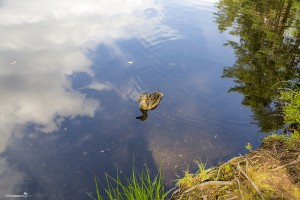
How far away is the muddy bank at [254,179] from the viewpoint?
3.48m

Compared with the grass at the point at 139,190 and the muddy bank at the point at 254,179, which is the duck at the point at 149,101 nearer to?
the grass at the point at 139,190

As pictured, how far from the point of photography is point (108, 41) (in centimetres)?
1359

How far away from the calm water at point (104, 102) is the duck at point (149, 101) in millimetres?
247

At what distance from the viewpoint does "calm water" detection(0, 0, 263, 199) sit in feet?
21.7

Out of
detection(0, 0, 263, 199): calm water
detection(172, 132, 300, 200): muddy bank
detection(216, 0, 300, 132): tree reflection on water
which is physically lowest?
detection(0, 0, 263, 199): calm water

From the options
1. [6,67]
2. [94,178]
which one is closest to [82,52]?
[6,67]

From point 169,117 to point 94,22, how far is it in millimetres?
9691

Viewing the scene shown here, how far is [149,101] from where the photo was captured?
336 inches

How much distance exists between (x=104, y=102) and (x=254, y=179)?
607 cm

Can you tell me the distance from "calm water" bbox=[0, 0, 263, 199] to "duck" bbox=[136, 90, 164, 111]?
0.81ft

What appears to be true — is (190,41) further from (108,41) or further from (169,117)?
(169,117)

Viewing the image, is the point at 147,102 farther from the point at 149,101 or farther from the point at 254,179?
the point at 254,179

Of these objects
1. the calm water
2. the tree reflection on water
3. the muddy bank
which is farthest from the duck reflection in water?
the muddy bank

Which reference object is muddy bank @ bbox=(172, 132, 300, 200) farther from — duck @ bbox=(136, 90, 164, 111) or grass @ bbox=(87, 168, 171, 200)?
duck @ bbox=(136, 90, 164, 111)
